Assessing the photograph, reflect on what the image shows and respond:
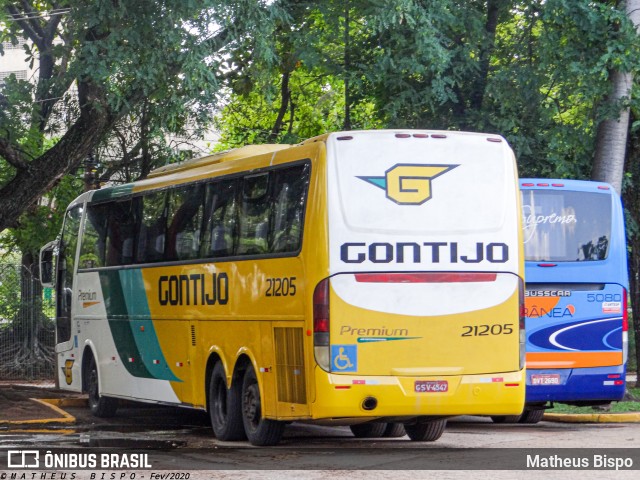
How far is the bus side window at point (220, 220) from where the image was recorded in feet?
50.6

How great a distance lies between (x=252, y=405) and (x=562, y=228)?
5.19m

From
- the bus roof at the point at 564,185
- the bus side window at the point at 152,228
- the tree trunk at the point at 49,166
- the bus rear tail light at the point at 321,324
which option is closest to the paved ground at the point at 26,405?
the bus side window at the point at 152,228

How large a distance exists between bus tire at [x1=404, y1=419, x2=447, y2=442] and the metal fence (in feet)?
53.8

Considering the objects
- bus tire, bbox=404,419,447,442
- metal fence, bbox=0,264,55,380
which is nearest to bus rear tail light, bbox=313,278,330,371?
bus tire, bbox=404,419,447,442

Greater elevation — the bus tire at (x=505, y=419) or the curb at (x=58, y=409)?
the curb at (x=58, y=409)

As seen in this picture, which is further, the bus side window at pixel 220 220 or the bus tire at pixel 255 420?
A: the bus side window at pixel 220 220

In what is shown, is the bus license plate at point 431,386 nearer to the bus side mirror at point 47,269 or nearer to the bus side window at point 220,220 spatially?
the bus side window at point 220,220

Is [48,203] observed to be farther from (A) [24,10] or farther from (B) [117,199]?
(B) [117,199]

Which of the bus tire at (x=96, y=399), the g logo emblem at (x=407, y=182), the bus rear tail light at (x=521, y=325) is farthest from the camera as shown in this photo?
the bus tire at (x=96, y=399)

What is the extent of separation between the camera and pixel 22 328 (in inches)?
1180

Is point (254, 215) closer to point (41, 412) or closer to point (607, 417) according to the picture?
point (41, 412)

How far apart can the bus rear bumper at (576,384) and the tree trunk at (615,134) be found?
14.2 ft

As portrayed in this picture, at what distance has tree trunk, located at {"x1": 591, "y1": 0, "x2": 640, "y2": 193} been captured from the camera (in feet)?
66.6

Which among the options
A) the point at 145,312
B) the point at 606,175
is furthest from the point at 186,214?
the point at 606,175
